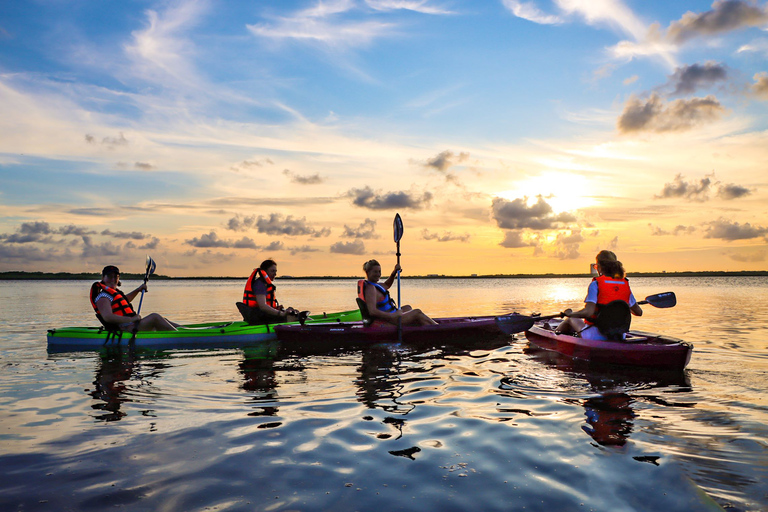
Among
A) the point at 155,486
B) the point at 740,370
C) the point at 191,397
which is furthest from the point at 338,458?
the point at 740,370

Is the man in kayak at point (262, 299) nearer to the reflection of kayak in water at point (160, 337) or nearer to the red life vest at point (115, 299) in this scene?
the reflection of kayak in water at point (160, 337)

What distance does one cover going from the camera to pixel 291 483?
357cm

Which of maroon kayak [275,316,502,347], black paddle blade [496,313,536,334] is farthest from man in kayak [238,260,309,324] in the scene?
black paddle blade [496,313,536,334]

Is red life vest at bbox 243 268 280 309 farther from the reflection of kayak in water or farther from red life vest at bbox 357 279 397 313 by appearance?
red life vest at bbox 357 279 397 313

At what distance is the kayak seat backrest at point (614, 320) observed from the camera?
8164 millimetres

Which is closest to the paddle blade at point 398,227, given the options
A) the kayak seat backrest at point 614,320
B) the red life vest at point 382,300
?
the red life vest at point 382,300

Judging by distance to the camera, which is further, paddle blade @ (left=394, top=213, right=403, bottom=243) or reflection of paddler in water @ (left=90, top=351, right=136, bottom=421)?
paddle blade @ (left=394, top=213, right=403, bottom=243)

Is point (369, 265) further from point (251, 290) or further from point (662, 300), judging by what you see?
point (662, 300)

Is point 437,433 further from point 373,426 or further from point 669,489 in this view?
point 669,489

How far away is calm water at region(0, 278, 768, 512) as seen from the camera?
3.36m

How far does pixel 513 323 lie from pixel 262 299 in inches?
250

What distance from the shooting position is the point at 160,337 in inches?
434

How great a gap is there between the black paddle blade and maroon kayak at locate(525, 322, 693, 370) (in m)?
2.20

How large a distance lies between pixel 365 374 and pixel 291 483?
432cm
